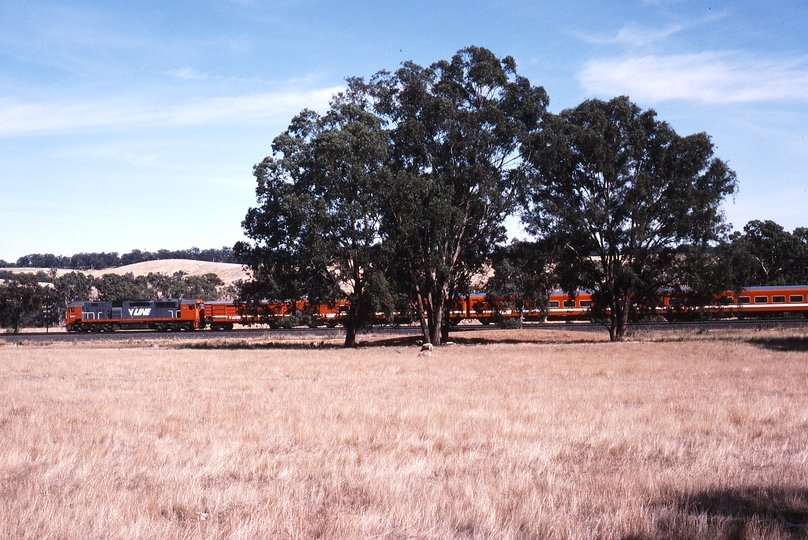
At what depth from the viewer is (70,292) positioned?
108 meters

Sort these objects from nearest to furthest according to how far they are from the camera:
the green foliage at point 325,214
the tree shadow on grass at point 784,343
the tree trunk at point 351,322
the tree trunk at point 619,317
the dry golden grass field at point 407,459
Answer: the dry golden grass field at point 407,459, the tree shadow on grass at point 784,343, the green foliage at point 325,214, the tree trunk at point 351,322, the tree trunk at point 619,317

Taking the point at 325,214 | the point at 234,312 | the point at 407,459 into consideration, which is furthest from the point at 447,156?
the point at 234,312

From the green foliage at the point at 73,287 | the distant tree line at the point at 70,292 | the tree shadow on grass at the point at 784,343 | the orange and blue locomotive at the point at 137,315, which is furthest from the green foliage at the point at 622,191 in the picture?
the green foliage at the point at 73,287

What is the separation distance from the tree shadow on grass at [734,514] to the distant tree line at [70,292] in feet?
266

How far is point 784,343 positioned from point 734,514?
105 feet

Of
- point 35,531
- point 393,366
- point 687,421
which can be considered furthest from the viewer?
point 393,366

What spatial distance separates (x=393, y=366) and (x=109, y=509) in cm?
2033

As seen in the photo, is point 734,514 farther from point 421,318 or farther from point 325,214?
point 421,318

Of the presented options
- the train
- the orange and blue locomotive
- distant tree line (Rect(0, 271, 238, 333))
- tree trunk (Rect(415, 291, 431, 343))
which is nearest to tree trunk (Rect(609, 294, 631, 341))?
tree trunk (Rect(415, 291, 431, 343))

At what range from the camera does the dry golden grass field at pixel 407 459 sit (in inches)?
276

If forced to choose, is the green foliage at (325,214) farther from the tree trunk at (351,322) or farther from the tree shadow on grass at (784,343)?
the tree shadow on grass at (784,343)

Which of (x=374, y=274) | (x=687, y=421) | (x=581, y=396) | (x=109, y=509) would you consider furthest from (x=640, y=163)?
(x=109, y=509)

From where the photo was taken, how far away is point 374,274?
39312 mm

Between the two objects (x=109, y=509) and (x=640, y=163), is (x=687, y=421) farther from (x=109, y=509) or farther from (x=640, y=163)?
(x=640, y=163)
